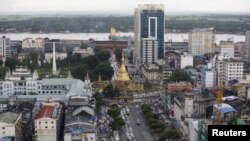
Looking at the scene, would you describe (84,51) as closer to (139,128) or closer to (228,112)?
(139,128)

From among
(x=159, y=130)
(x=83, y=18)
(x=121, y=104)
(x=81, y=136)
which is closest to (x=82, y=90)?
(x=121, y=104)

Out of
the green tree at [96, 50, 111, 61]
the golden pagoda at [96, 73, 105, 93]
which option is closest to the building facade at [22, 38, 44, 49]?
the green tree at [96, 50, 111, 61]

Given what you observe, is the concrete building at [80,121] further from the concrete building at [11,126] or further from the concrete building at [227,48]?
the concrete building at [227,48]

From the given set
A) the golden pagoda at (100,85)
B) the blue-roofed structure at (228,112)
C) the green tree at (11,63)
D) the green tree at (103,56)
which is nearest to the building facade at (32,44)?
the green tree at (103,56)

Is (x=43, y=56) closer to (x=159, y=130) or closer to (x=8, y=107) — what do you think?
(x=8, y=107)

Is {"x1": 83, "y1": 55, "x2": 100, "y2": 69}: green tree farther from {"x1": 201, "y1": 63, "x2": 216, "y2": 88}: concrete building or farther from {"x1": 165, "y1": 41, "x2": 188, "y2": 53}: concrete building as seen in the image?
{"x1": 165, "y1": 41, "x2": 188, "y2": 53}: concrete building

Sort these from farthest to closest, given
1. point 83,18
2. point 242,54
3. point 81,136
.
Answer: point 83,18 < point 242,54 < point 81,136
